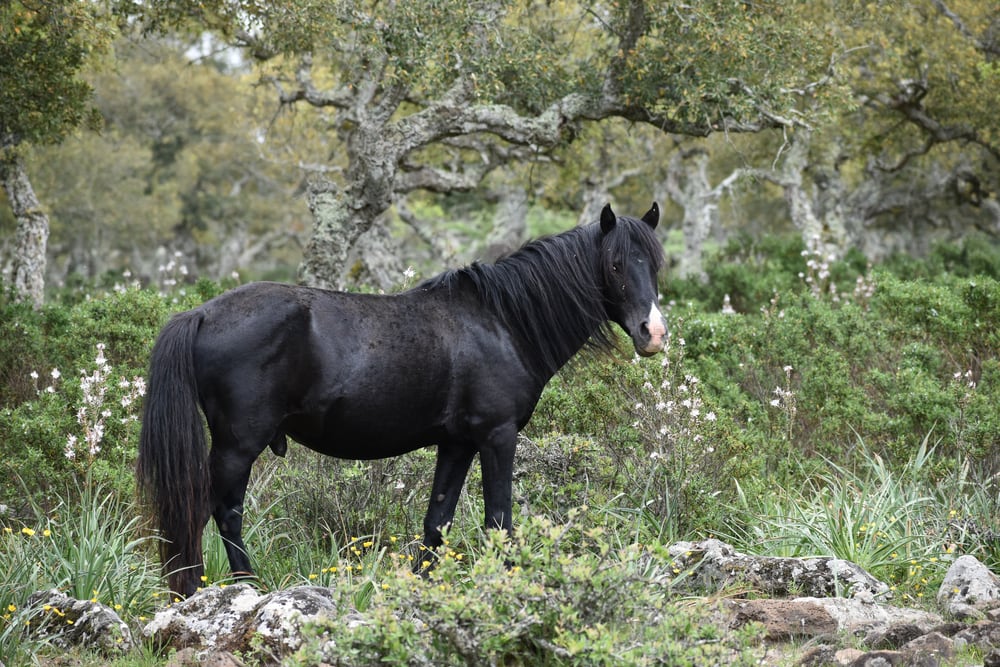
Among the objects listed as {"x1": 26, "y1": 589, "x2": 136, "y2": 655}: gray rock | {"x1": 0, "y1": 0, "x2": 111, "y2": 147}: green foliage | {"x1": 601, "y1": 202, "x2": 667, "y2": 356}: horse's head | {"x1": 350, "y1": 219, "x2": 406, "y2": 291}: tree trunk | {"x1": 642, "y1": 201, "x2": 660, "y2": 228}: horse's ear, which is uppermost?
{"x1": 0, "y1": 0, "x2": 111, "y2": 147}: green foliage

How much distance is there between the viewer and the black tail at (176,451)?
5.01 metres

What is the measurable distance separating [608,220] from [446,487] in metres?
1.66

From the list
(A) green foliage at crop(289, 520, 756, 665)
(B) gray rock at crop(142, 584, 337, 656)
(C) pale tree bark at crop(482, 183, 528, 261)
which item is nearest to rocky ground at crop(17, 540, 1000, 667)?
(B) gray rock at crop(142, 584, 337, 656)

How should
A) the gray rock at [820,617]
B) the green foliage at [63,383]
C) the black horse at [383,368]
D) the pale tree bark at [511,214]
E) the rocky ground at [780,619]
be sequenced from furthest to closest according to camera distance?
the pale tree bark at [511,214], the green foliage at [63,383], the black horse at [383,368], the gray rock at [820,617], the rocky ground at [780,619]

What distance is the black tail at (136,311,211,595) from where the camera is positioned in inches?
197

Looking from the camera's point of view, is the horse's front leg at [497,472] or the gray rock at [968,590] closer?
the gray rock at [968,590]

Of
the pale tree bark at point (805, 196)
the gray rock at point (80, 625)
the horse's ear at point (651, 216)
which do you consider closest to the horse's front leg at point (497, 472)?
the horse's ear at point (651, 216)

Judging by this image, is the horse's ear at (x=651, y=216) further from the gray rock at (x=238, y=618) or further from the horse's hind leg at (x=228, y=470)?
the gray rock at (x=238, y=618)

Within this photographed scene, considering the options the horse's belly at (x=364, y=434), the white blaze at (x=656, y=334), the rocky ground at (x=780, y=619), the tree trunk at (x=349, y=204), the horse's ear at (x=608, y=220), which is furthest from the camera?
the tree trunk at (x=349, y=204)

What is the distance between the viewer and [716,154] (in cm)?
2766

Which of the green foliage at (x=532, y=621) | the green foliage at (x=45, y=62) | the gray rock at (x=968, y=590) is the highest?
the green foliage at (x=45, y=62)

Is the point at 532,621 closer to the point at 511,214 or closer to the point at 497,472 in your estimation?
the point at 497,472

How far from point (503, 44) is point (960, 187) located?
20945mm

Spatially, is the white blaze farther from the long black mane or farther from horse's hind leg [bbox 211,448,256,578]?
horse's hind leg [bbox 211,448,256,578]
